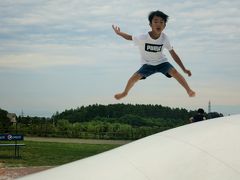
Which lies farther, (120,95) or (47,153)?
(47,153)

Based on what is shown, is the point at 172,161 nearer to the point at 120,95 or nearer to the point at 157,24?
the point at 157,24

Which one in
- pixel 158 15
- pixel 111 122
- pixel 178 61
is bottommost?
pixel 111 122

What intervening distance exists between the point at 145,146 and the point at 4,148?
1809 centimetres

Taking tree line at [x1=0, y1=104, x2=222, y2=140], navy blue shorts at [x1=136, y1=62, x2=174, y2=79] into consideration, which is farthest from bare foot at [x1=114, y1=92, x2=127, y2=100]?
tree line at [x1=0, y1=104, x2=222, y2=140]

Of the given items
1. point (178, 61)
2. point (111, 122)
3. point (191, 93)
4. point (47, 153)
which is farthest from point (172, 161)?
point (111, 122)

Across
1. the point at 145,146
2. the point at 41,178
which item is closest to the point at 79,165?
the point at 41,178

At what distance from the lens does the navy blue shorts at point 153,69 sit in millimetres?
13500

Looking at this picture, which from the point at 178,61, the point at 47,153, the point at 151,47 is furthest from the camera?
the point at 47,153

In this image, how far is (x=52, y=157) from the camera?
68.1 feet

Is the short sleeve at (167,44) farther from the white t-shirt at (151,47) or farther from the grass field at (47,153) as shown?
the grass field at (47,153)

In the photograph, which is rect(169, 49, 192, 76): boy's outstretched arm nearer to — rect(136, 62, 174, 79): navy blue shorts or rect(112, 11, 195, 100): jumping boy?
rect(112, 11, 195, 100): jumping boy

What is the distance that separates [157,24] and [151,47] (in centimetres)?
84

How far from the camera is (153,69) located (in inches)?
534

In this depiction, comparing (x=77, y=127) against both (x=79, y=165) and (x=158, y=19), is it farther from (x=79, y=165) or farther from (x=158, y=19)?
(x=79, y=165)
